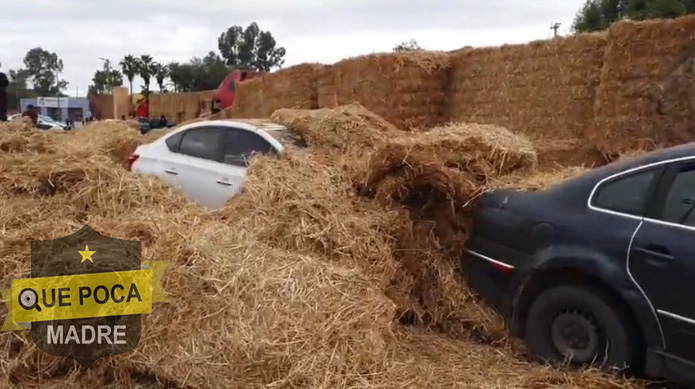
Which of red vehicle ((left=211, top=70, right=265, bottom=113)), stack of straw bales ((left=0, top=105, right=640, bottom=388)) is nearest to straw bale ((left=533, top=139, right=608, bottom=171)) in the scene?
stack of straw bales ((left=0, top=105, right=640, bottom=388))

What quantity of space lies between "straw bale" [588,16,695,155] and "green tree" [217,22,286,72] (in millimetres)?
87575

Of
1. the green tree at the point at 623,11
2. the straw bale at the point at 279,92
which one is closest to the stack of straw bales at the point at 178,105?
the straw bale at the point at 279,92

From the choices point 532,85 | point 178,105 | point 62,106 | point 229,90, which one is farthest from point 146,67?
A: point 532,85

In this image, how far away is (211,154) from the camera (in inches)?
328

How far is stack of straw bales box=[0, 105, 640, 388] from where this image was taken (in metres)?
4.59

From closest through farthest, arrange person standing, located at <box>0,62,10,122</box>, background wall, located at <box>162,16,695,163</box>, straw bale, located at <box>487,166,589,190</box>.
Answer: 1. straw bale, located at <box>487,166,589,190</box>
2. background wall, located at <box>162,16,695,163</box>
3. person standing, located at <box>0,62,10,122</box>

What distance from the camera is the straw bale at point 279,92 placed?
51.5 feet

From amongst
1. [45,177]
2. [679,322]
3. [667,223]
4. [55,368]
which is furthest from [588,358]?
[45,177]

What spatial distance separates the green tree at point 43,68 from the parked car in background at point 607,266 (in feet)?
372

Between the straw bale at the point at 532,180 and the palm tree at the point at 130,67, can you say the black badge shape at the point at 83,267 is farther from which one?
the palm tree at the point at 130,67

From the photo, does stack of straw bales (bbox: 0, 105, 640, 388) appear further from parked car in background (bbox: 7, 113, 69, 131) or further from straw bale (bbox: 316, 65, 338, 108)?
parked car in background (bbox: 7, 113, 69, 131)

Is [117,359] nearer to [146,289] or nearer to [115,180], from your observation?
[146,289]

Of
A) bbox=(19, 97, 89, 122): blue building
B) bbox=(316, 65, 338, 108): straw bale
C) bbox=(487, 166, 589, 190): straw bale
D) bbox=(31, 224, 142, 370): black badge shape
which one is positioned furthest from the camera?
bbox=(19, 97, 89, 122): blue building

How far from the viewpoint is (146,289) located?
500 centimetres
